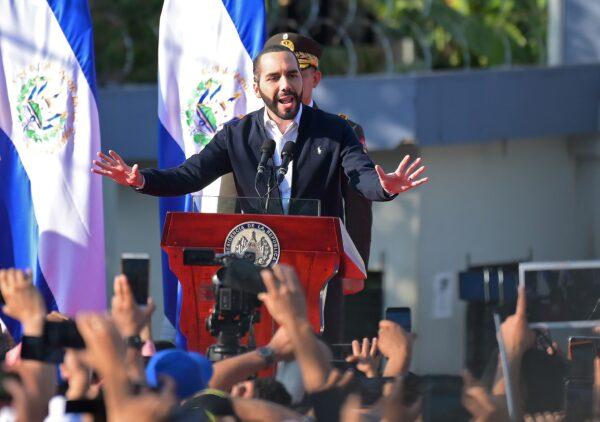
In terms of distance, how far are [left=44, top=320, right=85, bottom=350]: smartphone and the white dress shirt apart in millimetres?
1535

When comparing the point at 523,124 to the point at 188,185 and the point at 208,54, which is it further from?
the point at 188,185

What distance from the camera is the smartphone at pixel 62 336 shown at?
155 inches

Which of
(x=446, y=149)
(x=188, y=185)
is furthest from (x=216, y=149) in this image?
(x=446, y=149)

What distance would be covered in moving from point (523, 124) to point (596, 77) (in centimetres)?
101

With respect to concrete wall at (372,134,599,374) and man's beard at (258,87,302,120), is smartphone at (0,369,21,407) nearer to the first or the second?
man's beard at (258,87,302,120)

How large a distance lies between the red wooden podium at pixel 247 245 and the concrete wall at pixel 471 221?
224 inches

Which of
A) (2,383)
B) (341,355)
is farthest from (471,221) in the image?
(2,383)

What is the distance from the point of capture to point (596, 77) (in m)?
12.6

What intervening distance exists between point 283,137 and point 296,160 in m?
0.11

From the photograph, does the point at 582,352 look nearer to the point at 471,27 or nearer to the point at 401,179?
the point at 401,179

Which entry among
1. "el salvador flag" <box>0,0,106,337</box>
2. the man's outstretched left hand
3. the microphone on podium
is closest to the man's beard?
the microphone on podium

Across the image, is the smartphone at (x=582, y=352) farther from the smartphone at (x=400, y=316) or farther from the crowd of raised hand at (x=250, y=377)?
the smartphone at (x=400, y=316)

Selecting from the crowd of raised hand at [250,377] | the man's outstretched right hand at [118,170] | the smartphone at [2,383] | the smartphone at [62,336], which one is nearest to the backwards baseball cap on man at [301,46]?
the man's outstretched right hand at [118,170]

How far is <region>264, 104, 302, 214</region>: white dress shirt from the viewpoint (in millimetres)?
5348
